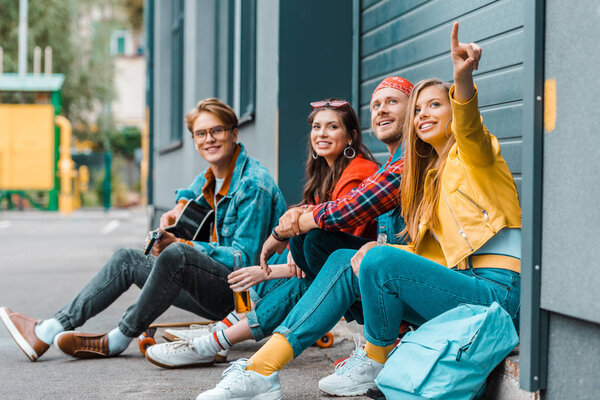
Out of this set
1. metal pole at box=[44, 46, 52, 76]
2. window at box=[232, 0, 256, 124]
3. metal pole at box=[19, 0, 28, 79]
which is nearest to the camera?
window at box=[232, 0, 256, 124]

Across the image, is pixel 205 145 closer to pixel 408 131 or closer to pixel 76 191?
pixel 408 131

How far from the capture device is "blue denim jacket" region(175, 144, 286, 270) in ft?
12.4

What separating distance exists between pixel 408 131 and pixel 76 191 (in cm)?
2507

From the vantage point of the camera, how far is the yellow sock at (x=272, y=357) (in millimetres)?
2969

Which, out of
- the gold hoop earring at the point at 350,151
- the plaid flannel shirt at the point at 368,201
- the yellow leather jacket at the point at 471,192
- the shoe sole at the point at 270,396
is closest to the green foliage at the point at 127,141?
the gold hoop earring at the point at 350,151

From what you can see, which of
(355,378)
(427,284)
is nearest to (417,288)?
(427,284)

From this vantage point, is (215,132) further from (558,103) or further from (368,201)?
(558,103)

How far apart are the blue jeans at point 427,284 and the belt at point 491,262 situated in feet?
0.06

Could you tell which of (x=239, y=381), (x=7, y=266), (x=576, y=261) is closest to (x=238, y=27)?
(x=7, y=266)

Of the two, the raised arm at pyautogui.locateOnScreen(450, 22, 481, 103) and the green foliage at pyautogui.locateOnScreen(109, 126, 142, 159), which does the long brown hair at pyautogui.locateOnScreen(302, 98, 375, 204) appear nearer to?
the raised arm at pyautogui.locateOnScreen(450, 22, 481, 103)

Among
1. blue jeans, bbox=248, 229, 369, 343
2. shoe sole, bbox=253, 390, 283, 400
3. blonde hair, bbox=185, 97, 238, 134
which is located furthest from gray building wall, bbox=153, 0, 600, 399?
blonde hair, bbox=185, 97, 238, 134

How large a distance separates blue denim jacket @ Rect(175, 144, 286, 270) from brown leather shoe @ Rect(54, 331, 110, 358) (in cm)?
79

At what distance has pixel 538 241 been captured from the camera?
7.98 ft

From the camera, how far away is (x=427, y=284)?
2.71 meters
